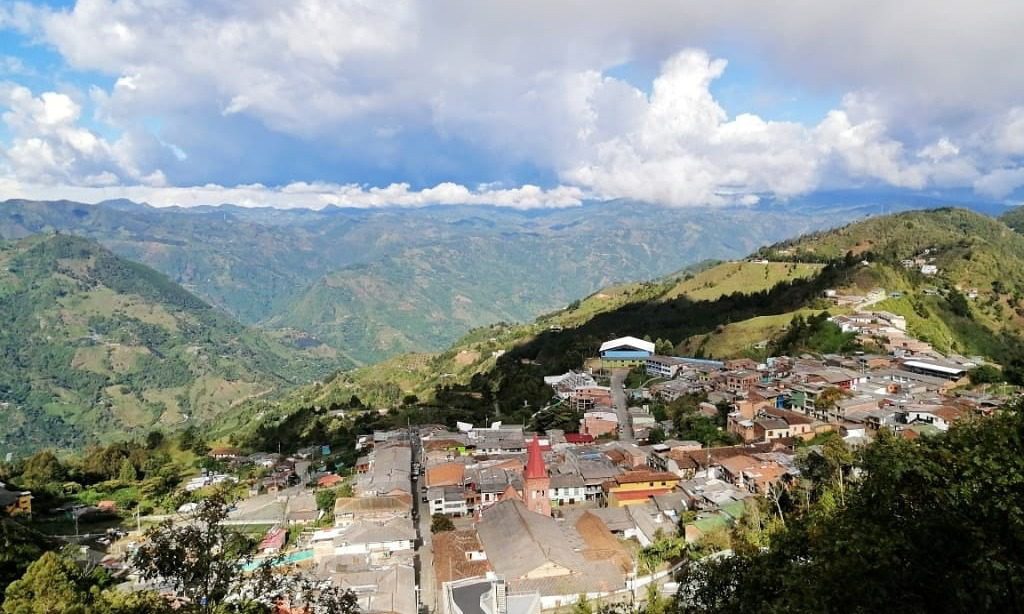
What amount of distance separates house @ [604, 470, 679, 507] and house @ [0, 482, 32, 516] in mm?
37577

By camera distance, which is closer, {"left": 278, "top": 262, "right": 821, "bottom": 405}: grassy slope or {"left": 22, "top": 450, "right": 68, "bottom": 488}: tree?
{"left": 22, "top": 450, "right": 68, "bottom": 488}: tree

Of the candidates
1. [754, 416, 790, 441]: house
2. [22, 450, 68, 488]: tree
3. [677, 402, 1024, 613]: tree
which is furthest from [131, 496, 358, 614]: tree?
[22, 450, 68, 488]: tree

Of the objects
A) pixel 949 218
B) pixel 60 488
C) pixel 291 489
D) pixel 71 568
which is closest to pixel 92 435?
pixel 60 488

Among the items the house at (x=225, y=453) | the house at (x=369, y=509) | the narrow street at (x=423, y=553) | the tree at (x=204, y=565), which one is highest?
the tree at (x=204, y=565)

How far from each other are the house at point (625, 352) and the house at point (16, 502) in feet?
192

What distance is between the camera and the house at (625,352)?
82.1 metres

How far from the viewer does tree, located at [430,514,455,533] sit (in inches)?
1385

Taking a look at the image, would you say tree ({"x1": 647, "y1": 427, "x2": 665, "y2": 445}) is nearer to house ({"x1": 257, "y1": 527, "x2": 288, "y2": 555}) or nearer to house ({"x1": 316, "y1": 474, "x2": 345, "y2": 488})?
house ({"x1": 316, "y1": 474, "x2": 345, "y2": 488})

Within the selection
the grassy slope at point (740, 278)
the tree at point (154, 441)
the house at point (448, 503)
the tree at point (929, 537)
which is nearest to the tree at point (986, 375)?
the house at point (448, 503)

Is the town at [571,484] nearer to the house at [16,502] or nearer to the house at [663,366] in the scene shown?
the house at [16,502]

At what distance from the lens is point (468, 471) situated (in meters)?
42.1

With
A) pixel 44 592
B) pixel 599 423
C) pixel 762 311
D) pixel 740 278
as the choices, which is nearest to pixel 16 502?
pixel 44 592

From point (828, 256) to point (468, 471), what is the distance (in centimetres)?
11169

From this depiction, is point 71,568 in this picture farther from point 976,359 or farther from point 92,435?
point 92,435
